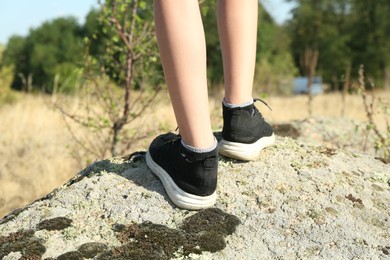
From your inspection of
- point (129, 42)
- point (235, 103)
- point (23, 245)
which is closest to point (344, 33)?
point (129, 42)

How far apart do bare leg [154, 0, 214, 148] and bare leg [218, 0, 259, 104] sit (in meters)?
0.28

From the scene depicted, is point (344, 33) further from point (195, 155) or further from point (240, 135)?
point (195, 155)

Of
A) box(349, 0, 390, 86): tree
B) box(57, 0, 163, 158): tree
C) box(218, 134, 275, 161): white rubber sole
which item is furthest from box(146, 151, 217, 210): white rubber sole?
box(349, 0, 390, 86): tree

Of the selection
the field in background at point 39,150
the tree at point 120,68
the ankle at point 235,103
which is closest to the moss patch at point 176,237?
the ankle at point 235,103

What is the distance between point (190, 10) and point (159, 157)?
0.62m

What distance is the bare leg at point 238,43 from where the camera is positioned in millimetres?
2066

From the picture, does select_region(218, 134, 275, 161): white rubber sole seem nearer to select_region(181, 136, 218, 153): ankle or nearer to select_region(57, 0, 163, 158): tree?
select_region(181, 136, 218, 153): ankle

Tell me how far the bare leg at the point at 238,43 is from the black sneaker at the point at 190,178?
1.14ft

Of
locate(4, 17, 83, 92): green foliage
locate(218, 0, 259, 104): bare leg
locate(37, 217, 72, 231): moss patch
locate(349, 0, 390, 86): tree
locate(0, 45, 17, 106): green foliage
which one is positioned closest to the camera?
locate(37, 217, 72, 231): moss patch

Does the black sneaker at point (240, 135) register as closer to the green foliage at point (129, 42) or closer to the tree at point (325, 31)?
the green foliage at point (129, 42)

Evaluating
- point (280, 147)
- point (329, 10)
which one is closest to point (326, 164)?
point (280, 147)

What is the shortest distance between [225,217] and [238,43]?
71cm

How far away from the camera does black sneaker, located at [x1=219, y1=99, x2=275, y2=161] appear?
2.15m

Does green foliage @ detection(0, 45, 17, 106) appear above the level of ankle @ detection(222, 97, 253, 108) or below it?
below
